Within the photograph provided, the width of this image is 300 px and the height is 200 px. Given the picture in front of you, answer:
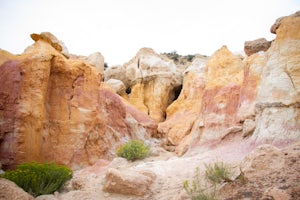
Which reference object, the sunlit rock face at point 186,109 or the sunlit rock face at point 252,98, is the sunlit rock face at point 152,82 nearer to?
the sunlit rock face at point 186,109

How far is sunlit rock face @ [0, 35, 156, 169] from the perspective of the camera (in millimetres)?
9156

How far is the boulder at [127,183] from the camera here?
595cm

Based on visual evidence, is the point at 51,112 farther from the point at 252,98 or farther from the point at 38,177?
the point at 252,98

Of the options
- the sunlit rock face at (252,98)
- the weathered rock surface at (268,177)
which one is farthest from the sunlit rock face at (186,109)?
the weathered rock surface at (268,177)

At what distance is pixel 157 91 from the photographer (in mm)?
20594

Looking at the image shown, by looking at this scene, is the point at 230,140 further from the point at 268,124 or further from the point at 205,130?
the point at 268,124

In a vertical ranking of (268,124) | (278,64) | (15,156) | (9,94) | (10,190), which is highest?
(278,64)

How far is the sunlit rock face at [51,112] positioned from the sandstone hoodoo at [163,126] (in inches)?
1.4

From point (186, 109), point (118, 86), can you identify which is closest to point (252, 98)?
point (186, 109)

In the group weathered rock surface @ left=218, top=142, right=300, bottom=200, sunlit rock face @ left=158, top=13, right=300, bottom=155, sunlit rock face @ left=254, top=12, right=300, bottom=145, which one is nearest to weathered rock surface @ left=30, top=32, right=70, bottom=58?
sunlit rock face @ left=158, top=13, right=300, bottom=155

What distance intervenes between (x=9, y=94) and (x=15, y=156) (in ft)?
7.58

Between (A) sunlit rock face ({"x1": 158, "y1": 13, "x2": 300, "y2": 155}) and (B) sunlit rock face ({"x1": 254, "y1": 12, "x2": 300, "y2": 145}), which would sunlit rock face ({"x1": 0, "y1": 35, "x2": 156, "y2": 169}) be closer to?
(A) sunlit rock face ({"x1": 158, "y1": 13, "x2": 300, "y2": 155})

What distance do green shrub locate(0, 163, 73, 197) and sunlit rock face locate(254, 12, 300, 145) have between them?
5.52 m

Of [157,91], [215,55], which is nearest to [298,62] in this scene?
[215,55]
